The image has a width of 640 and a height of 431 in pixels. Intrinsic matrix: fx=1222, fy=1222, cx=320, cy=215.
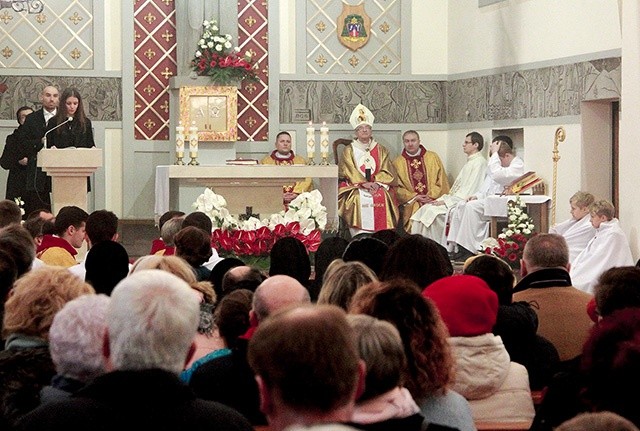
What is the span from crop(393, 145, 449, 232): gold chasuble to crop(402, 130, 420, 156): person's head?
7 cm

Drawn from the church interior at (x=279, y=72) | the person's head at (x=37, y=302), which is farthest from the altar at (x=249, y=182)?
the person's head at (x=37, y=302)

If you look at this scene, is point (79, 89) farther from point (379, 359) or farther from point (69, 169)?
point (379, 359)

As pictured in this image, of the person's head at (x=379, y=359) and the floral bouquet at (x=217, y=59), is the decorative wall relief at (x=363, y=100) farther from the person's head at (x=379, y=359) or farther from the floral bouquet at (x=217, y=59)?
the person's head at (x=379, y=359)

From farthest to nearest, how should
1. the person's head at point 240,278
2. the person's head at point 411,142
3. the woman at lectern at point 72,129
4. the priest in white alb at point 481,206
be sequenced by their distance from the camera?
the person's head at point 411,142, the priest in white alb at point 481,206, the woman at lectern at point 72,129, the person's head at point 240,278

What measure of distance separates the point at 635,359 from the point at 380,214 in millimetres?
13247

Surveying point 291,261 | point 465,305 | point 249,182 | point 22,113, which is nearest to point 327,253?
point 291,261

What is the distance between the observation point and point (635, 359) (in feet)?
9.46

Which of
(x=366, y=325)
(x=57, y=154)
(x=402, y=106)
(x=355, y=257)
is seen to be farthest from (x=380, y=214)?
(x=366, y=325)

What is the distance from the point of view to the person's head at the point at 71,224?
840cm

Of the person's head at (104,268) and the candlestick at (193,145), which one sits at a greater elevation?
the candlestick at (193,145)

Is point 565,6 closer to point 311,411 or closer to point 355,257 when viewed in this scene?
point 355,257

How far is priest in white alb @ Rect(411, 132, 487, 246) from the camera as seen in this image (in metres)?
15.8

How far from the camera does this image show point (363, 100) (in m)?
17.7

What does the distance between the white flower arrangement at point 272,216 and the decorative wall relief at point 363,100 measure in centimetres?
656
